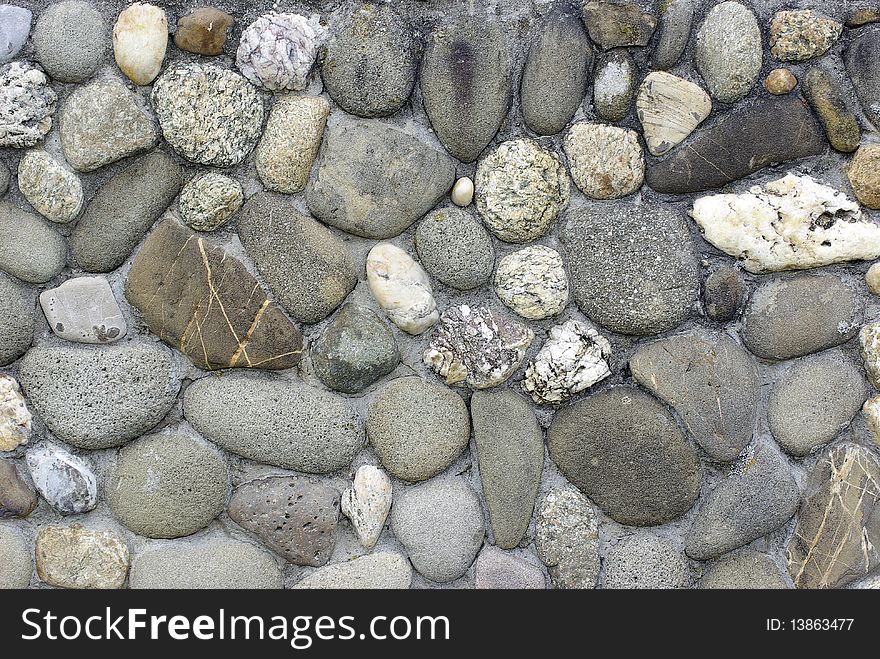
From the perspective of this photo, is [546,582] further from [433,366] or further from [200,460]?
[200,460]

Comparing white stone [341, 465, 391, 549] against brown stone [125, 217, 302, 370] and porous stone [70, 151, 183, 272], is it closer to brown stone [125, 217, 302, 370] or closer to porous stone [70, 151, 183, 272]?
brown stone [125, 217, 302, 370]

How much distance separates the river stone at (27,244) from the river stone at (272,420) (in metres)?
0.38

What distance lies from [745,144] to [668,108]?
170mm

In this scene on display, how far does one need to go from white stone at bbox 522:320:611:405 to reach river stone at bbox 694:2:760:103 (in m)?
0.54

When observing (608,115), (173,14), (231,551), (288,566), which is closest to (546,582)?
(288,566)

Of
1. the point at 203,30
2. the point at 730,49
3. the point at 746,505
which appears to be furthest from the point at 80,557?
the point at 730,49

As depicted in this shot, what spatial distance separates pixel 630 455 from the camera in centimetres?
162

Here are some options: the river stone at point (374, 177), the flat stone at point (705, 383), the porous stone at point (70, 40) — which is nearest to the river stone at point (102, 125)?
the porous stone at point (70, 40)

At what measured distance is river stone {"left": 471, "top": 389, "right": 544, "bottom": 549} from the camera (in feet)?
5.37

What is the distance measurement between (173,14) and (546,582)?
53.8 inches

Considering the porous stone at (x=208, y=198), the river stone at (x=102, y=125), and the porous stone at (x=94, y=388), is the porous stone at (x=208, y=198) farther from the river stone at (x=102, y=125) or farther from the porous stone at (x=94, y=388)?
the porous stone at (x=94, y=388)

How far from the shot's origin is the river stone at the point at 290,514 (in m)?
1.62

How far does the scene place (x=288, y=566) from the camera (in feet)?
5.45

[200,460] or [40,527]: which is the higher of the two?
[200,460]
